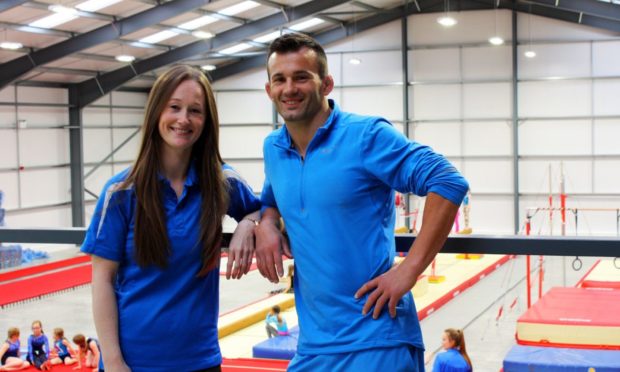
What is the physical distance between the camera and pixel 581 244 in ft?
7.73

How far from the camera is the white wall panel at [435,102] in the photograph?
2478 centimetres

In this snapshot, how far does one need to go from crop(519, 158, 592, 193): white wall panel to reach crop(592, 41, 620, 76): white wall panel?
265 centimetres

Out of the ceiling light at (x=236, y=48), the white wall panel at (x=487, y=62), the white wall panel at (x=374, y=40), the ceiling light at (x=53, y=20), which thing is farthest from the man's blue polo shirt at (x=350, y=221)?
the white wall panel at (x=374, y=40)

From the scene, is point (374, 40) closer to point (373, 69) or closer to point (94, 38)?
point (373, 69)

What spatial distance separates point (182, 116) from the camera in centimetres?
244

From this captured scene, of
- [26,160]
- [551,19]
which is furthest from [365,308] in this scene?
[551,19]

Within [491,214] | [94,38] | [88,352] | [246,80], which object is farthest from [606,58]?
[88,352]

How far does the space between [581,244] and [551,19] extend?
23064 mm

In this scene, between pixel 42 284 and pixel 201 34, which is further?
pixel 201 34

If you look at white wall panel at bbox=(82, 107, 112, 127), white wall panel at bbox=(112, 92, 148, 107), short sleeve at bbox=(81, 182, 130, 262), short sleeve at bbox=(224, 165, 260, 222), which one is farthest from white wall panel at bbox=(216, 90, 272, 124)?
short sleeve at bbox=(81, 182, 130, 262)

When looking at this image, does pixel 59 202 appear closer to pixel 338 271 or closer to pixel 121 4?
pixel 121 4

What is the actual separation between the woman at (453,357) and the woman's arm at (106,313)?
671 cm

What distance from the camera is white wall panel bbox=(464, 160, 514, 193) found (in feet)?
79.8

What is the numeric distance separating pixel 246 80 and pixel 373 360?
2530 centimetres
